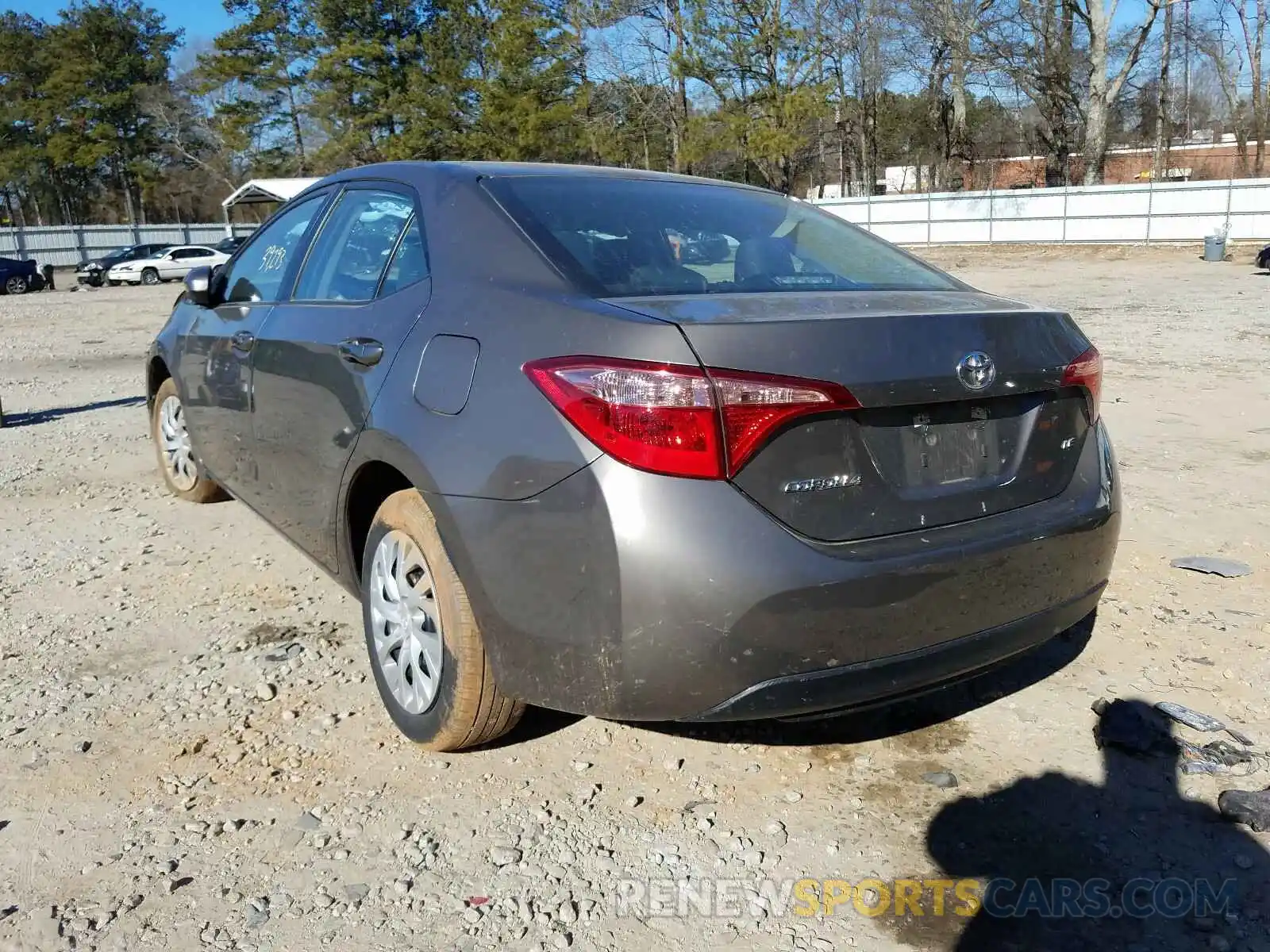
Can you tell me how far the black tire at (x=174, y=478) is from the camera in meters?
5.34

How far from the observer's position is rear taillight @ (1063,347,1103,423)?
2.70 m

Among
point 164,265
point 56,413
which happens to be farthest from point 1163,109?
point 56,413

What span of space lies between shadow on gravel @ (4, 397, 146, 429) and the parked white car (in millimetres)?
27379

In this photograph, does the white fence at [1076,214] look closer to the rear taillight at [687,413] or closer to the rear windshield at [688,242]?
the rear windshield at [688,242]

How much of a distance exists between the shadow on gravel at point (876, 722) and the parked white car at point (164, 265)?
1383 inches

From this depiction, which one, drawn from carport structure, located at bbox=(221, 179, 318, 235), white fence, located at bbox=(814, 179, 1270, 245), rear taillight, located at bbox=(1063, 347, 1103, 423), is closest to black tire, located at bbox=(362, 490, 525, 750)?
A: rear taillight, located at bbox=(1063, 347, 1103, 423)

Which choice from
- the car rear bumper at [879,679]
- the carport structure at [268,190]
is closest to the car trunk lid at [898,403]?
the car rear bumper at [879,679]

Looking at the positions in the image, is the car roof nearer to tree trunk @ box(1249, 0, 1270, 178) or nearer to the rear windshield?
the rear windshield

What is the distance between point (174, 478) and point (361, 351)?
10.4 feet

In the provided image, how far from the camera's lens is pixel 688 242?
2.99m

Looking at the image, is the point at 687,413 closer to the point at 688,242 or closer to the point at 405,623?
the point at 688,242

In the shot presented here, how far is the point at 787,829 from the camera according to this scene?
8.49ft

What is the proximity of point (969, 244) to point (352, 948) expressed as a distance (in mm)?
34780

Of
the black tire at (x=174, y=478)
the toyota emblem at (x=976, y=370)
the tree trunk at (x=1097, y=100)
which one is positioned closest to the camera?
the toyota emblem at (x=976, y=370)
